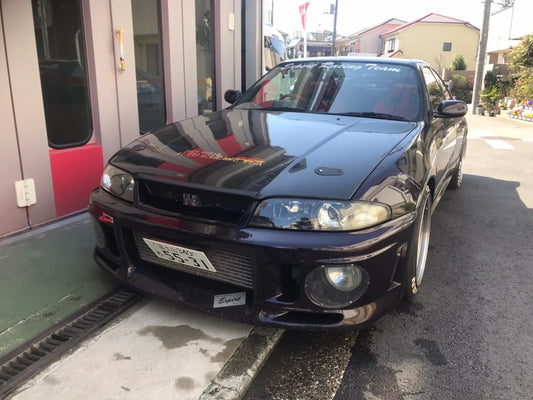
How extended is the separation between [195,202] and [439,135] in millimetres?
2168

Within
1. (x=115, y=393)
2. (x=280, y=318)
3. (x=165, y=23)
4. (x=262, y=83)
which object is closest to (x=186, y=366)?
(x=115, y=393)

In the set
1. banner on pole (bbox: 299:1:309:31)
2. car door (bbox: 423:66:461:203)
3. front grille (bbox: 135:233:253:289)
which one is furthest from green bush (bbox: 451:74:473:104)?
front grille (bbox: 135:233:253:289)

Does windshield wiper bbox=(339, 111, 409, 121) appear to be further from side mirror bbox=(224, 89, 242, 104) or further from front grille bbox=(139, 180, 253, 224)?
front grille bbox=(139, 180, 253, 224)

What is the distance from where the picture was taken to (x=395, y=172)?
236 centimetres

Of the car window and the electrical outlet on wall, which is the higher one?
the car window

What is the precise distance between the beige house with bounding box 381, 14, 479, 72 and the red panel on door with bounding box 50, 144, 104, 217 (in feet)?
143

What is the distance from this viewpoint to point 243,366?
7.16 ft

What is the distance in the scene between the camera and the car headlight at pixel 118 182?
2510mm

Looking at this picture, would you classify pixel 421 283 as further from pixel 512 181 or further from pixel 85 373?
pixel 512 181

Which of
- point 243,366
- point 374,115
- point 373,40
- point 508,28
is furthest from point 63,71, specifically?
point 373,40

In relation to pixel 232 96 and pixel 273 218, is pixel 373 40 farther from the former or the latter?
pixel 273 218

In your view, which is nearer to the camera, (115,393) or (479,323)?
(115,393)

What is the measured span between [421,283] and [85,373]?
2277 millimetres

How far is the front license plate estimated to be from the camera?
7.41 ft
